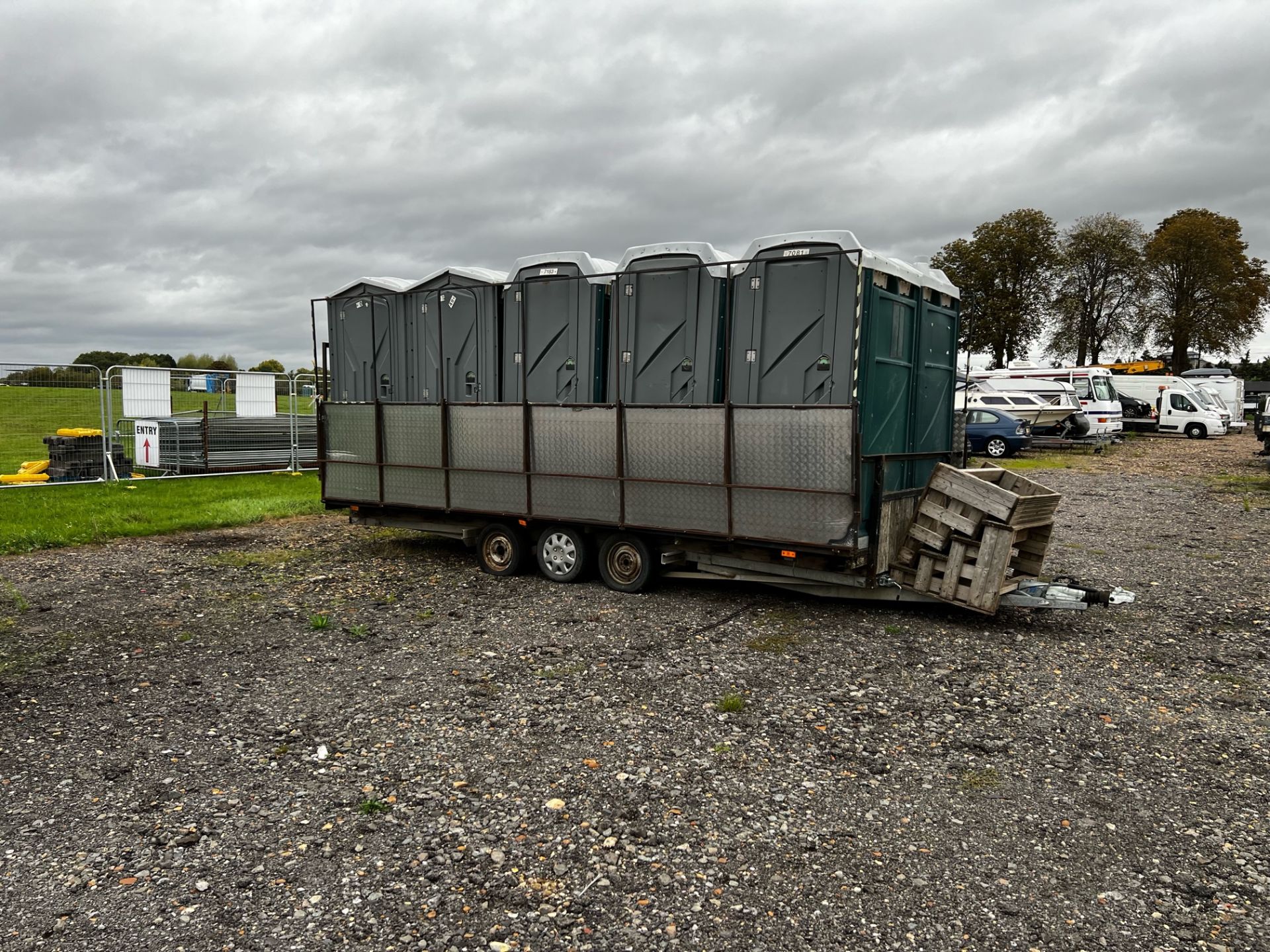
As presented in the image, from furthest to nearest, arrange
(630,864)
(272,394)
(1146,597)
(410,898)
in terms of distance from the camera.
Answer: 1. (272,394)
2. (1146,597)
3. (630,864)
4. (410,898)

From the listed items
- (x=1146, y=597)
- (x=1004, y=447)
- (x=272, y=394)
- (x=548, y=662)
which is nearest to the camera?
(x=548, y=662)

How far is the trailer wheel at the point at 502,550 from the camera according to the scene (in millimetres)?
8656

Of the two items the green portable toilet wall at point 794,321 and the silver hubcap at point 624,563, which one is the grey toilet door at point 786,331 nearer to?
the green portable toilet wall at point 794,321

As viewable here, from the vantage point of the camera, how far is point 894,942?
3027mm

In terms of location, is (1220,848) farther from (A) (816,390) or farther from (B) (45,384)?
(B) (45,384)

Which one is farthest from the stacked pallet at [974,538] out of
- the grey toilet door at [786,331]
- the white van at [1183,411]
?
the white van at [1183,411]

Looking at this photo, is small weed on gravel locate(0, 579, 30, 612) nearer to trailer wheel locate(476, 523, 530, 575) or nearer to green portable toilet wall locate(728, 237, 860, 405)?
trailer wheel locate(476, 523, 530, 575)

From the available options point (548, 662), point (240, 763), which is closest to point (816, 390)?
point (548, 662)

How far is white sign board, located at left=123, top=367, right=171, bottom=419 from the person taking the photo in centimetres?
1642

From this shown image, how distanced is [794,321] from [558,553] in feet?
10.6

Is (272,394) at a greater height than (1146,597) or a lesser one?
greater

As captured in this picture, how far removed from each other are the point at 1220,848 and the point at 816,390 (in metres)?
4.26

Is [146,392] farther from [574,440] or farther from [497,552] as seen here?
[574,440]

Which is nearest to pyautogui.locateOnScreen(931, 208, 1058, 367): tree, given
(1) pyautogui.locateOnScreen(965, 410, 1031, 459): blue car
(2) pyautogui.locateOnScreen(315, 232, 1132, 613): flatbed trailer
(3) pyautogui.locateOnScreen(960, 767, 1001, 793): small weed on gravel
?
(1) pyautogui.locateOnScreen(965, 410, 1031, 459): blue car
